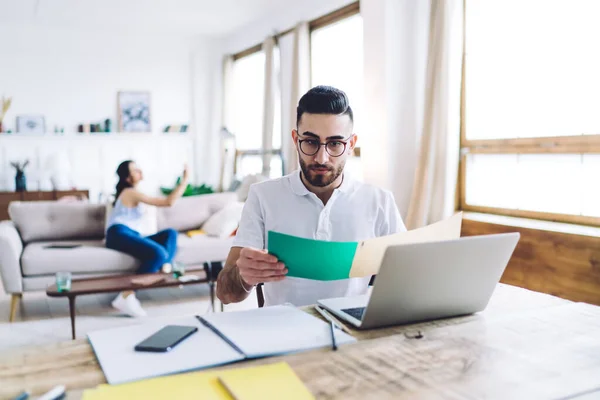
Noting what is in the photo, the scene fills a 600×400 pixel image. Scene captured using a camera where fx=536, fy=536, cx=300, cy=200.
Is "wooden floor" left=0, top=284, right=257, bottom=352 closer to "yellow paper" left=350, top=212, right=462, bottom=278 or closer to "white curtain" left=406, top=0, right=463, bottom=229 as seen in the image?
"white curtain" left=406, top=0, right=463, bottom=229

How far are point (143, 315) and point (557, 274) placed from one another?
8.79 ft

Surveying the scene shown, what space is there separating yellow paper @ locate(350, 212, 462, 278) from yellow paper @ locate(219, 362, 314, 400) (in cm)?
Answer: 29

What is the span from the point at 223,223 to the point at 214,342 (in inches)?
142

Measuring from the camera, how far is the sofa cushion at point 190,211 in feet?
15.8

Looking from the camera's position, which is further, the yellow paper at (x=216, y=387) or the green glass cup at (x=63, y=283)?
the green glass cup at (x=63, y=283)

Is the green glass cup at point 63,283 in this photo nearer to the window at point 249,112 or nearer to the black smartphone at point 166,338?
the black smartphone at point 166,338

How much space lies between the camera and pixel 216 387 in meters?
0.85

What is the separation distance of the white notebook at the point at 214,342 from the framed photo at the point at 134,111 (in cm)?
691

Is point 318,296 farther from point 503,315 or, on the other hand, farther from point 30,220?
point 30,220

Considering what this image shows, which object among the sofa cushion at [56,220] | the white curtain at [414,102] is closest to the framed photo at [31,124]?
the sofa cushion at [56,220]

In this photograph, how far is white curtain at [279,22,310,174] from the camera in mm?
5773

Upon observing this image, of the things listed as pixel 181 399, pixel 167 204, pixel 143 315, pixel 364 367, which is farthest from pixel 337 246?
pixel 167 204

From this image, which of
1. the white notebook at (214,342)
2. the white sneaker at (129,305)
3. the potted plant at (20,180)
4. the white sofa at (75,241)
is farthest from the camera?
the potted plant at (20,180)

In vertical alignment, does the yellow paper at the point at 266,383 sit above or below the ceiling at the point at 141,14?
Result: below
